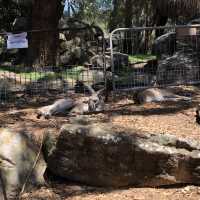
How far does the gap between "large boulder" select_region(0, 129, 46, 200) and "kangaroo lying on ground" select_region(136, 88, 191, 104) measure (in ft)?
9.19

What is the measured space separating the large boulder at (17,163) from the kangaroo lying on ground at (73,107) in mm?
1251

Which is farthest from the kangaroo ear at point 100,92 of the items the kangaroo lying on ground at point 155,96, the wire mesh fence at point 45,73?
the kangaroo lying on ground at point 155,96

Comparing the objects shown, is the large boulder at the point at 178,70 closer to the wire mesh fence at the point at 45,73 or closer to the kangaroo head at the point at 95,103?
the wire mesh fence at the point at 45,73

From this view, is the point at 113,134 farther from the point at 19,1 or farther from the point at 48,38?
the point at 19,1

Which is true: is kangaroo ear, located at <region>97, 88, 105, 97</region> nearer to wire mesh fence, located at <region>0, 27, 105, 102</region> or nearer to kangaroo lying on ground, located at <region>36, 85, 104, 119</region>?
kangaroo lying on ground, located at <region>36, 85, 104, 119</region>

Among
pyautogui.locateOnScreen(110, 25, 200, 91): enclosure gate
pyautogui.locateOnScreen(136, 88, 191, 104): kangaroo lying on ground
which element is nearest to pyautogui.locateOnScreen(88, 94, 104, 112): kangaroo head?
pyautogui.locateOnScreen(110, 25, 200, 91): enclosure gate

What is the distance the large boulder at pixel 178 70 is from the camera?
10.8m

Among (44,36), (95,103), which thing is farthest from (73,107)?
(44,36)

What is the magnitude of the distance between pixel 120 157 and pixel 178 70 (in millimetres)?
5077

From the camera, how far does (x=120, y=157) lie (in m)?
6.27

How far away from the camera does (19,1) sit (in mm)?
21750

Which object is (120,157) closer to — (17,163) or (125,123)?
(125,123)

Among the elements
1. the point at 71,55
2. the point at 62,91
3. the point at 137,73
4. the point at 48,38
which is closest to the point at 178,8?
the point at 71,55

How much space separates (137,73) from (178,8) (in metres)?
8.90
